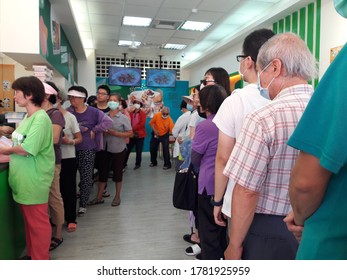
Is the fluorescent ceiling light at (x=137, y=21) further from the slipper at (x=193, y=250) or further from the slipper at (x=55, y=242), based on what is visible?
the slipper at (x=193, y=250)

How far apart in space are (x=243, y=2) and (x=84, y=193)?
4.19m

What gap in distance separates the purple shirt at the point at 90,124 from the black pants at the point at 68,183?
0.40 metres

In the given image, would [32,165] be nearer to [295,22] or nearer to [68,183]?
[68,183]

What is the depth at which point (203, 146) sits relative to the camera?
1895mm

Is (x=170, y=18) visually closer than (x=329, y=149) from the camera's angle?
No

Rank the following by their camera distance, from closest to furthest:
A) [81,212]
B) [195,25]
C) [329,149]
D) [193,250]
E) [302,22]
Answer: [329,149]
[193,250]
[81,212]
[302,22]
[195,25]

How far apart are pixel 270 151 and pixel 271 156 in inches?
0.9

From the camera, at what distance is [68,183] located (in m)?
3.12

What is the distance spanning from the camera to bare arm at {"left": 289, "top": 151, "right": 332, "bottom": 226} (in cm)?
70

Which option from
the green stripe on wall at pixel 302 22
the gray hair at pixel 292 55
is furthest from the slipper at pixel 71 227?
the green stripe on wall at pixel 302 22

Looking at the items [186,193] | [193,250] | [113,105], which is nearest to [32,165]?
[186,193]

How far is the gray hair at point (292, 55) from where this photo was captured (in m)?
1.11
